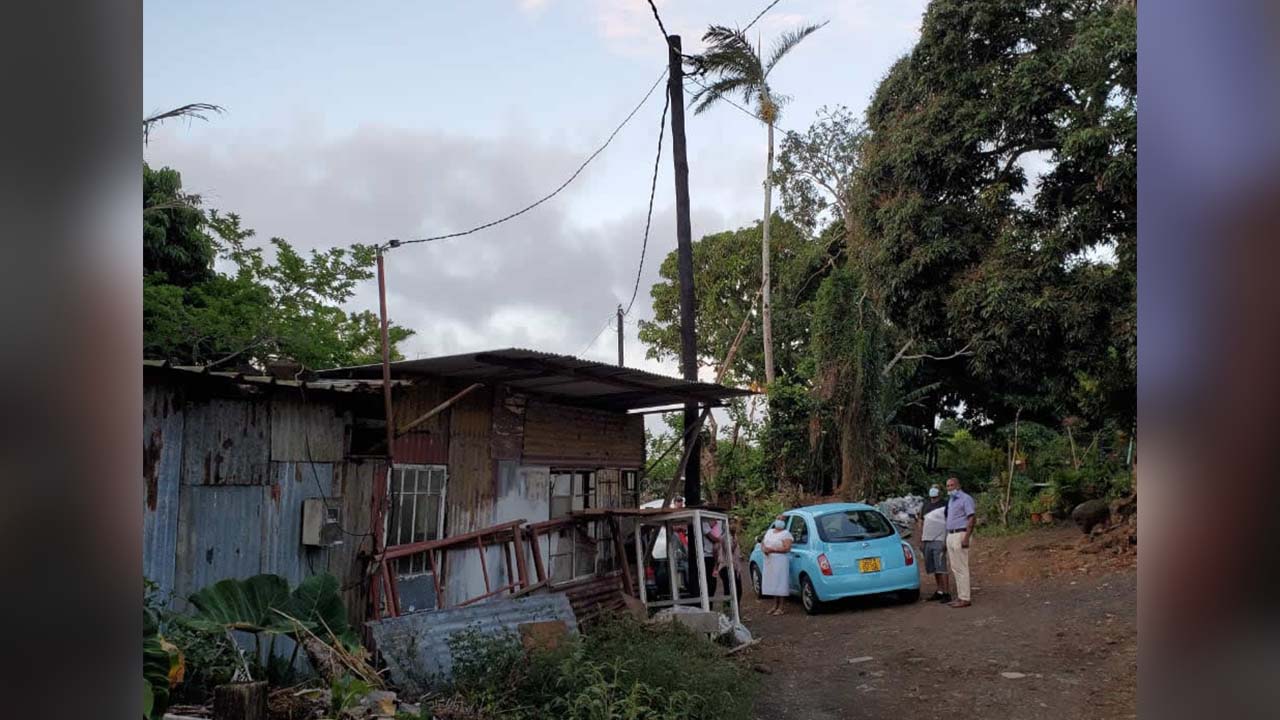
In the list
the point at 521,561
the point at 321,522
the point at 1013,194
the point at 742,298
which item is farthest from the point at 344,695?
the point at 742,298

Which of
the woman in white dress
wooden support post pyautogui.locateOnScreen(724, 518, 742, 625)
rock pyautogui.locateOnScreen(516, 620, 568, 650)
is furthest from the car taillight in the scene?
rock pyautogui.locateOnScreen(516, 620, 568, 650)

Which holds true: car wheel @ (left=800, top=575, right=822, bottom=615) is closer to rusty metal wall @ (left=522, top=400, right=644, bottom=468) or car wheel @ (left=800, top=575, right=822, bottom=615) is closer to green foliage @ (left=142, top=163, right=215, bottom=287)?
rusty metal wall @ (left=522, top=400, right=644, bottom=468)

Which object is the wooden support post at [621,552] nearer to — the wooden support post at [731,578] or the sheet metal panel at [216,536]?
the wooden support post at [731,578]

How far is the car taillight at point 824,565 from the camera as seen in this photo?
43.5ft

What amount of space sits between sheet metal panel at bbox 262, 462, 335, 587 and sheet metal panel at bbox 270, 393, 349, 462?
0.35 feet

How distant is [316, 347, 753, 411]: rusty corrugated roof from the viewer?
9320mm

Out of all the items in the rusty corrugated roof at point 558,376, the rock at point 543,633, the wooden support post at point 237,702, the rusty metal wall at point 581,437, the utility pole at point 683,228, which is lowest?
the rock at point 543,633

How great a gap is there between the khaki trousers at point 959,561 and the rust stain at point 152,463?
9847 millimetres

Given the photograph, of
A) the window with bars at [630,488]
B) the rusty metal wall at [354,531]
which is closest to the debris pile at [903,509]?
the window with bars at [630,488]

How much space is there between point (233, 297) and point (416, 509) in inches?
396
